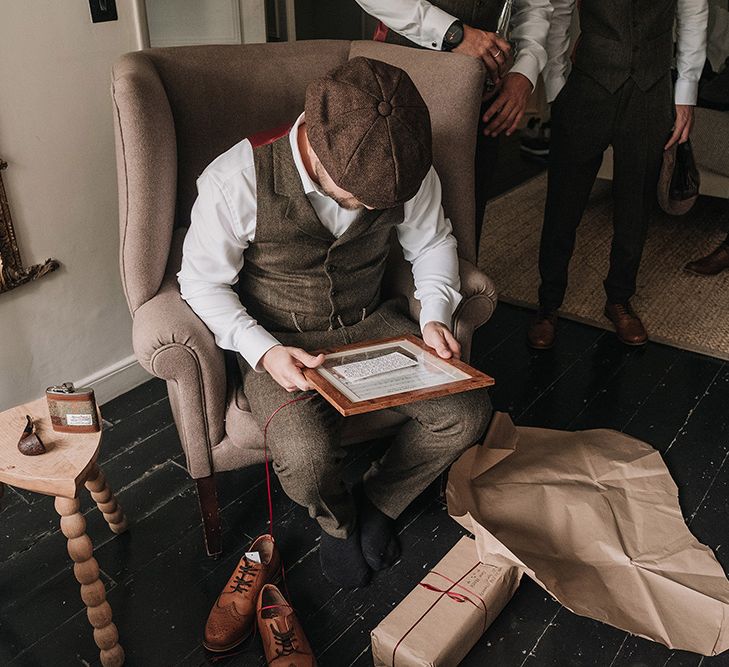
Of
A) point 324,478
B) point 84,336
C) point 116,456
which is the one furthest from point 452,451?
point 84,336

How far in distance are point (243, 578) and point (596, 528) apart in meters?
0.76

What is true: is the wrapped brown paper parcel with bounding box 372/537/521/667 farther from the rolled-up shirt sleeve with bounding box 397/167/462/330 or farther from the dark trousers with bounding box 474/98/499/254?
the dark trousers with bounding box 474/98/499/254

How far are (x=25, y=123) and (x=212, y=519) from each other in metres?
0.98

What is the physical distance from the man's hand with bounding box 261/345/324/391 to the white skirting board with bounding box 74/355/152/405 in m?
0.87

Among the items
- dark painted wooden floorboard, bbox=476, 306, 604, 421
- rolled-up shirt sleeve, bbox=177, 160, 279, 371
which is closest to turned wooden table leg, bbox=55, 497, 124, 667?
rolled-up shirt sleeve, bbox=177, 160, 279, 371

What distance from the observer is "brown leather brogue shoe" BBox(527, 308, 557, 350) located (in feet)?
7.66

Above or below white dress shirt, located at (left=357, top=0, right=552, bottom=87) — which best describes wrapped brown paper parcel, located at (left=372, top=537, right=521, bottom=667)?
below

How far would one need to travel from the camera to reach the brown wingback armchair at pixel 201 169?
1359 mm

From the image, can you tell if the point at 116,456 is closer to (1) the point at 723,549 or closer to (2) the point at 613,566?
(2) the point at 613,566

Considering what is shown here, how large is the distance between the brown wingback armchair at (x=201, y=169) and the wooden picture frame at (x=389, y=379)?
0.54 ft

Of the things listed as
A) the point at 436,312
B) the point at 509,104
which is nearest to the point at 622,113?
the point at 509,104

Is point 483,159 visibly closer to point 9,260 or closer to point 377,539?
point 377,539

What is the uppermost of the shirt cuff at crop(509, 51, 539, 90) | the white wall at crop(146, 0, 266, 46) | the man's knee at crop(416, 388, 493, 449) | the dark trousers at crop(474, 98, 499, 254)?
the white wall at crop(146, 0, 266, 46)

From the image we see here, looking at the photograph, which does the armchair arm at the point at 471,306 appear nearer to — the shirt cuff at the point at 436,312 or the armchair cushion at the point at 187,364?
the shirt cuff at the point at 436,312
